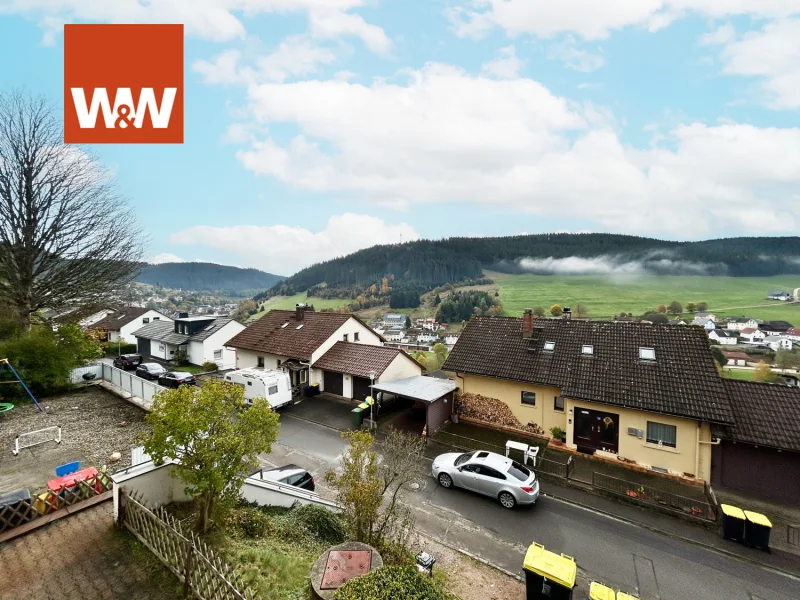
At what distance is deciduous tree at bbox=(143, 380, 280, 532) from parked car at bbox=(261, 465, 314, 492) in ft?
14.6

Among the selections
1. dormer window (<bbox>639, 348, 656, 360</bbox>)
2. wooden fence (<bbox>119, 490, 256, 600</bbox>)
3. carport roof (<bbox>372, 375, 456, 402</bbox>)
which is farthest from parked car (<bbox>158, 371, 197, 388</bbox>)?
dormer window (<bbox>639, 348, 656, 360</bbox>)

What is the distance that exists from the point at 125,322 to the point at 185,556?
52.6 metres

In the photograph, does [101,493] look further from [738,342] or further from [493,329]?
[738,342]

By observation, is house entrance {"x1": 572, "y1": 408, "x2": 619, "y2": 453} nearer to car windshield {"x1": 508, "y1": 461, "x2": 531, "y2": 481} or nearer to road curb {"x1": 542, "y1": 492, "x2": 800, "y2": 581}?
road curb {"x1": 542, "y1": 492, "x2": 800, "y2": 581}

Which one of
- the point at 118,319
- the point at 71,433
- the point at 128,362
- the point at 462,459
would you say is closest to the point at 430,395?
the point at 462,459

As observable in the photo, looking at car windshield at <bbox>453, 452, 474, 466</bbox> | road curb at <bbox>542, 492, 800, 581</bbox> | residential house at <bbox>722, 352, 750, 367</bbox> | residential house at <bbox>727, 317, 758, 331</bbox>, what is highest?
car windshield at <bbox>453, 452, 474, 466</bbox>

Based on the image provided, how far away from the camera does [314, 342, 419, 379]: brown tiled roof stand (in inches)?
906

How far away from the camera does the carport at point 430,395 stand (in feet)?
61.2

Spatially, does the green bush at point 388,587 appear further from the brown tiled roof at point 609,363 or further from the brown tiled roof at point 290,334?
the brown tiled roof at point 290,334

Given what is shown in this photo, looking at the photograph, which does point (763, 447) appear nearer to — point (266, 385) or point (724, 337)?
point (266, 385)

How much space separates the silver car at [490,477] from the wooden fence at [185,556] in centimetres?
880

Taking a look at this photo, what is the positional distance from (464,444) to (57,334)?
77.9ft

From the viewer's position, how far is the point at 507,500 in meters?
12.7

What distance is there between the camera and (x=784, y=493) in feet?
43.3
